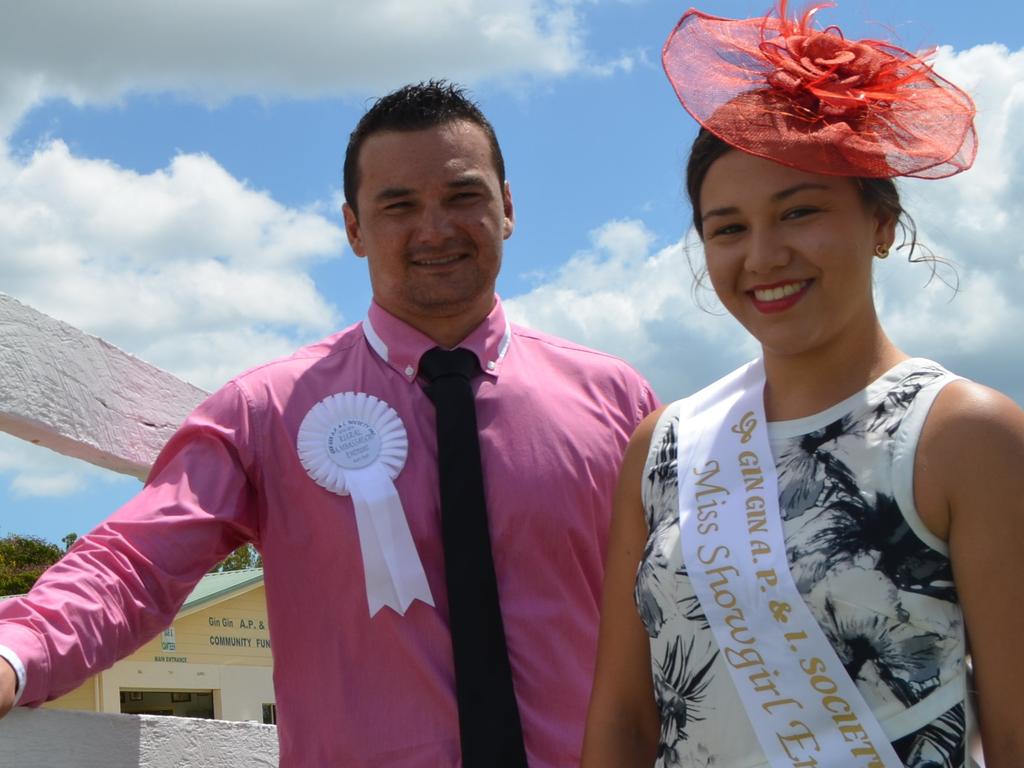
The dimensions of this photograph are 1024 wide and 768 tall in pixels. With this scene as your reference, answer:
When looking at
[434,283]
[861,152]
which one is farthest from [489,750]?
[861,152]

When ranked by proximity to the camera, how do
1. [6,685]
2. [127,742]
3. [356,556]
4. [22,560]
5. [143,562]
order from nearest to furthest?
[6,685] < [143,562] < [356,556] < [127,742] < [22,560]

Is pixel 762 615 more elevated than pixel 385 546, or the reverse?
pixel 385 546

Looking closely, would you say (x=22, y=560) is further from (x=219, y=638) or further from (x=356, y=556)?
(x=356, y=556)

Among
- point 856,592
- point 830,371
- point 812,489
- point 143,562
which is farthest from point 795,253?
point 143,562

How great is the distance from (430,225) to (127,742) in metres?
1.27

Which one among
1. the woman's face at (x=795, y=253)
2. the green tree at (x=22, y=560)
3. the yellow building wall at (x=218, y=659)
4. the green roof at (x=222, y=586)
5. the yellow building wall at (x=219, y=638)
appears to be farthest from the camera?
the green tree at (x=22, y=560)

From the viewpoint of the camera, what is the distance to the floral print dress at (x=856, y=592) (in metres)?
1.85

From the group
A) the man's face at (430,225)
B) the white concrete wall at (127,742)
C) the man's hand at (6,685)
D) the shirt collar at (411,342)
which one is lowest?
the white concrete wall at (127,742)

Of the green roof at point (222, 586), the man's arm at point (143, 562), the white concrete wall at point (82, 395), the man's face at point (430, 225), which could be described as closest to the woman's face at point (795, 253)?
the man's face at point (430, 225)

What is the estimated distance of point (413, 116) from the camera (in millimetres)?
3070

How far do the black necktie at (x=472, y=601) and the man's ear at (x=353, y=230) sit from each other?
0.45 meters

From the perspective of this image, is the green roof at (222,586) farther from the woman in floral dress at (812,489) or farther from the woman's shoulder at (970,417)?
the woman's shoulder at (970,417)

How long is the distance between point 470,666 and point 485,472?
16.1 inches

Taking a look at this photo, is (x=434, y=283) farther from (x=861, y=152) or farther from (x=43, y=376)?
(x=861, y=152)
